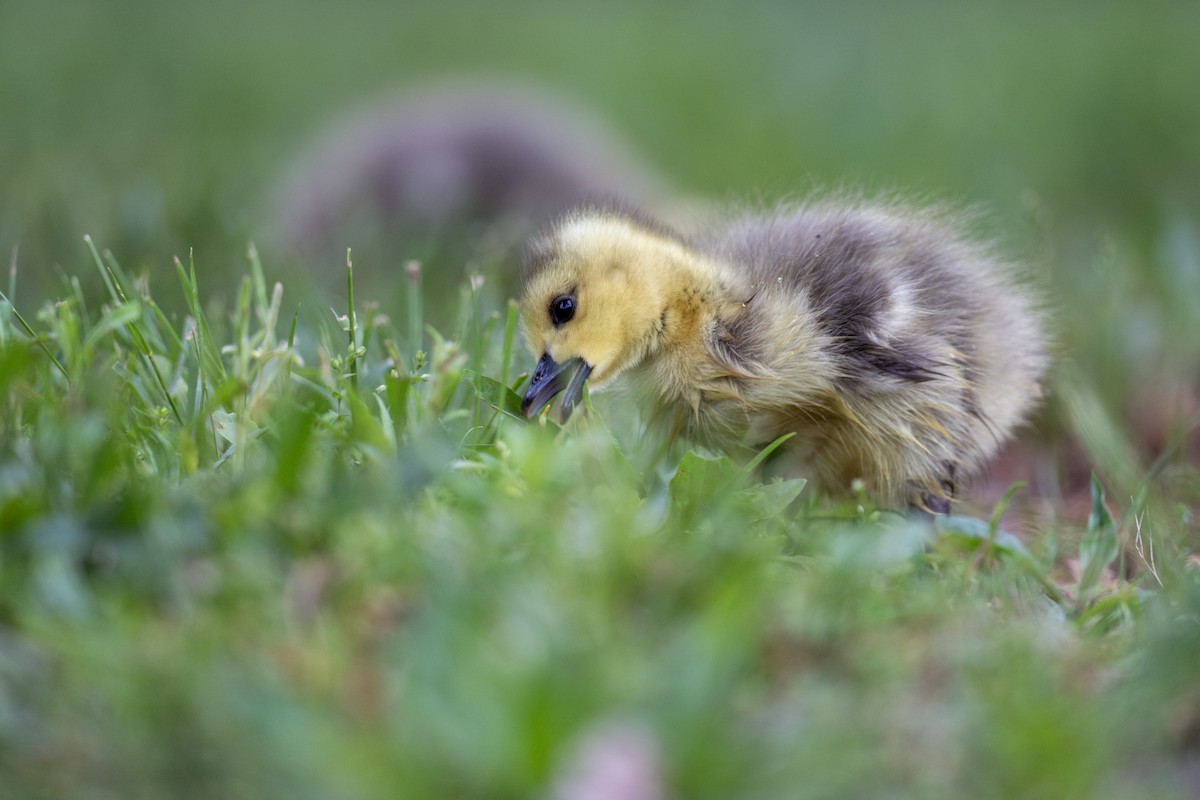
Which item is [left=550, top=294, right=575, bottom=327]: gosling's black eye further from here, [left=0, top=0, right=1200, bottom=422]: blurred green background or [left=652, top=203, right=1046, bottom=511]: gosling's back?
[left=0, top=0, right=1200, bottom=422]: blurred green background

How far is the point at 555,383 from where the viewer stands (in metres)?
2.27

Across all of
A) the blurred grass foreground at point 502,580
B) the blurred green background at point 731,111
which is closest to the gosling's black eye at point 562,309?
the blurred grass foreground at point 502,580

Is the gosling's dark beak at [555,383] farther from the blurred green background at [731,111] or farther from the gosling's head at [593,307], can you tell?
the blurred green background at [731,111]

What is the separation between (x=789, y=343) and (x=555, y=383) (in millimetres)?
412

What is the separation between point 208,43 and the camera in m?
8.12

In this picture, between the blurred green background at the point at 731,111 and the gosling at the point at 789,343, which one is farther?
the blurred green background at the point at 731,111

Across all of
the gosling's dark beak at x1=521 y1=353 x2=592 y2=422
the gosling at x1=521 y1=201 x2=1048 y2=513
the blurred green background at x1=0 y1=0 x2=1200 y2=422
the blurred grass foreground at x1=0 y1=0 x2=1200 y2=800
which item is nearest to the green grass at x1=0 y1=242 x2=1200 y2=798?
the blurred grass foreground at x1=0 y1=0 x2=1200 y2=800

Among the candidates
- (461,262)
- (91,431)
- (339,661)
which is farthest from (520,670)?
(461,262)

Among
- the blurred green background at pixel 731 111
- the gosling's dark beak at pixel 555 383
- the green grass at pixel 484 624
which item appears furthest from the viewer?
the blurred green background at pixel 731 111

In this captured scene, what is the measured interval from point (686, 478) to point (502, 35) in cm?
744

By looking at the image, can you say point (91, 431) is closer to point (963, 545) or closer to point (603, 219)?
point (603, 219)

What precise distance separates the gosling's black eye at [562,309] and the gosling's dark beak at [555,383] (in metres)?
0.07

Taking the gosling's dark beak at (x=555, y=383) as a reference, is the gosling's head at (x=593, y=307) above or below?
above

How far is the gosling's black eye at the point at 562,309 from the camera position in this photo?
229 cm
